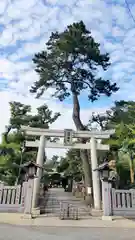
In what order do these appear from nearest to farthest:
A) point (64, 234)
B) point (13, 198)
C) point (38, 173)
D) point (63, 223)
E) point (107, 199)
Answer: point (64, 234), point (63, 223), point (107, 199), point (13, 198), point (38, 173)

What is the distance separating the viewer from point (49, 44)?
16062 mm

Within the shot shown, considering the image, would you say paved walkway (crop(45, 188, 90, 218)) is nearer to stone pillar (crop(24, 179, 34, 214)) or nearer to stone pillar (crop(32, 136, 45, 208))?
stone pillar (crop(32, 136, 45, 208))

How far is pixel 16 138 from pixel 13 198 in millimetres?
8717

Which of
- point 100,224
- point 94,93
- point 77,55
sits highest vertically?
point 77,55

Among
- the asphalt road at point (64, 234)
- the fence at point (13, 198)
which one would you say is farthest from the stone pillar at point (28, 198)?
the asphalt road at point (64, 234)

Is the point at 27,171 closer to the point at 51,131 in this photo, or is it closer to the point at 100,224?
the point at 51,131

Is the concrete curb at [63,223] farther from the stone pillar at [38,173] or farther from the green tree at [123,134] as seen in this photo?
the green tree at [123,134]

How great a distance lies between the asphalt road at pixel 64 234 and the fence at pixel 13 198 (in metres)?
2.44

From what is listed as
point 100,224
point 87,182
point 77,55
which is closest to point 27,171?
point 100,224

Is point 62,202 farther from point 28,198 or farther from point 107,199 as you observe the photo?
point 107,199

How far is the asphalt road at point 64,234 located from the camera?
5117 millimetres

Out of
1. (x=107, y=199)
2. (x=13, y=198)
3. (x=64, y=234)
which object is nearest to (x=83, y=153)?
(x=107, y=199)

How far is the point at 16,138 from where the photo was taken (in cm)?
1712

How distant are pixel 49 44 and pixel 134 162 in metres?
11.1
